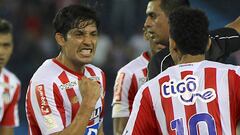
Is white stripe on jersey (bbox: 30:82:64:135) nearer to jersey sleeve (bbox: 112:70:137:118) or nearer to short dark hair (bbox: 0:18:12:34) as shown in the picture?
jersey sleeve (bbox: 112:70:137:118)

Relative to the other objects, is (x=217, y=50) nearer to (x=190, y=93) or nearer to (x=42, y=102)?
(x=190, y=93)

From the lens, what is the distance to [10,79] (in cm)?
697

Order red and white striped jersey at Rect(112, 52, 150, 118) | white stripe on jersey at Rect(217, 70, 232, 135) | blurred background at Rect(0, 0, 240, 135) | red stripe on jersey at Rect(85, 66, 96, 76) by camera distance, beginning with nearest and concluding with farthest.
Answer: white stripe on jersey at Rect(217, 70, 232, 135) < red stripe on jersey at Rect(85, 66, 96, 76) < red and white striped jersey at Rect(112, 52, 150, 118) < blurred background at Rect(0, 0, 240, 135)

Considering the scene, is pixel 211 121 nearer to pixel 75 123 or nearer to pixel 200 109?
pixel 200 109

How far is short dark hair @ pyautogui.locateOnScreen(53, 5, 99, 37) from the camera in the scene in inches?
181

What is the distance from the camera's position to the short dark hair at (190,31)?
147 inches

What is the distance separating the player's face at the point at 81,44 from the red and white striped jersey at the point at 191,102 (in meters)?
0.85

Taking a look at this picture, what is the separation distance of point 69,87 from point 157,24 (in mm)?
935

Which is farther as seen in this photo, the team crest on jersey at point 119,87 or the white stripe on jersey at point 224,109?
the team crest on jersey at point 119,87

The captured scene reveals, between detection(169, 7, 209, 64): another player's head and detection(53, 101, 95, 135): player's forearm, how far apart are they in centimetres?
74

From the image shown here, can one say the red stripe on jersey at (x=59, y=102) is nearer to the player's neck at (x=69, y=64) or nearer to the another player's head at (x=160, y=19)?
the player's neck at (x=69, y=64)

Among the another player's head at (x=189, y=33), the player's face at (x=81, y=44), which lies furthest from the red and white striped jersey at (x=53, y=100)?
the another player's head at (x=189, y=33)

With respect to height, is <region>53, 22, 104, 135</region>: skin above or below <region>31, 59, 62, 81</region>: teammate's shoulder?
above

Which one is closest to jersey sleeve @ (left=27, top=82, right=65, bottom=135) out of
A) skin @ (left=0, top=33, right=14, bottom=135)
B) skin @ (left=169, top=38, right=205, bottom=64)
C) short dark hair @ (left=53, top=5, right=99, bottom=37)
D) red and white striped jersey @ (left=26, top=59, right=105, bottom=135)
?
red and white striped jersey @ (left=26, top=59, right=105, bottom=135)
